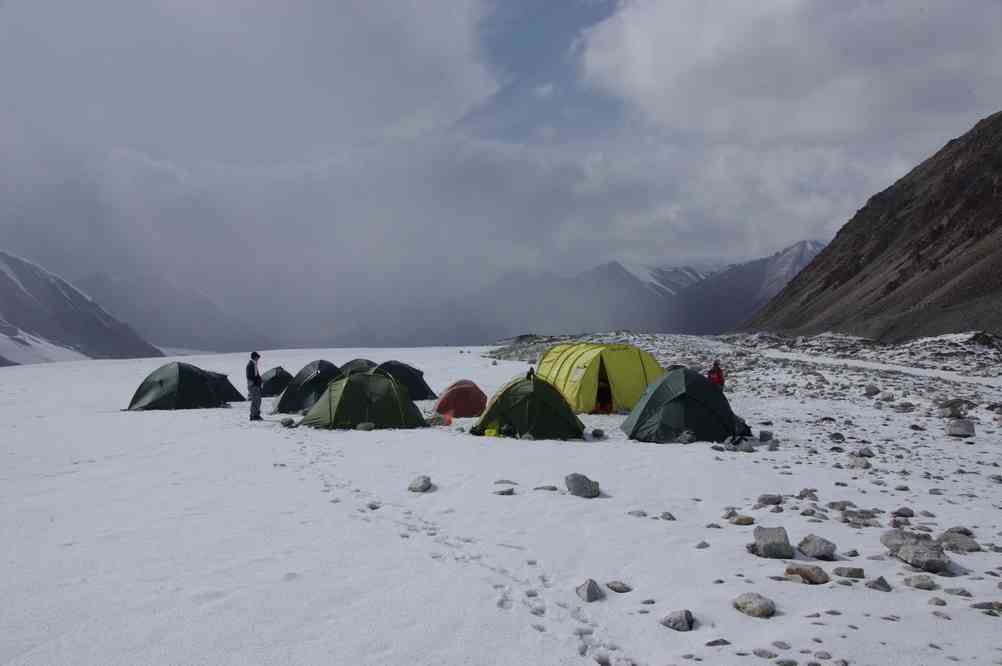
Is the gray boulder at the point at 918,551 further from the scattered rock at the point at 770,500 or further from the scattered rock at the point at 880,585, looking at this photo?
the scattered rock at the point at 770,500

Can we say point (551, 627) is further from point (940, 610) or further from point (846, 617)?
point (940, 610)

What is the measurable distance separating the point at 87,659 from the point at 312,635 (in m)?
1.60

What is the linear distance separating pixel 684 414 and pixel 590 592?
9.19m

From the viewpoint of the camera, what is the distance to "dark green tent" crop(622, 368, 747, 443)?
1460cm

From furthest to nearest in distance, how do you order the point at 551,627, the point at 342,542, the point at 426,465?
the point at 426,465, the point at 342,542, the point at 551,627

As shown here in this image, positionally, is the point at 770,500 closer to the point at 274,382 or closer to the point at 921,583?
the point at 921,583

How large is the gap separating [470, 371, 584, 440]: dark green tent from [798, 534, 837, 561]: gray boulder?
815cm

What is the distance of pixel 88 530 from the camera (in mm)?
7844

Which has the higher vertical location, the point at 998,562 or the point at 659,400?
the point at 659,400

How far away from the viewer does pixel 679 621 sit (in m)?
5.52

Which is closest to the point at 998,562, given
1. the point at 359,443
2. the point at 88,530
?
the point at 88,530

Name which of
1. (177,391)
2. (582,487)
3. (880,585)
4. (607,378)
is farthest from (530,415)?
(177,391)

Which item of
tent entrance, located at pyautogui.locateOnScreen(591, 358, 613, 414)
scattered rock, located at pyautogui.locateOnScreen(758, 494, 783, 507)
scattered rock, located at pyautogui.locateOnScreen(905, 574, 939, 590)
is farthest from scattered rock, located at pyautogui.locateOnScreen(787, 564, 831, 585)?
tent entrance, located at pyautogui.locateOnScreen(591, 358, 613, 414)

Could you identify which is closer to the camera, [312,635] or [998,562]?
[312,635]
